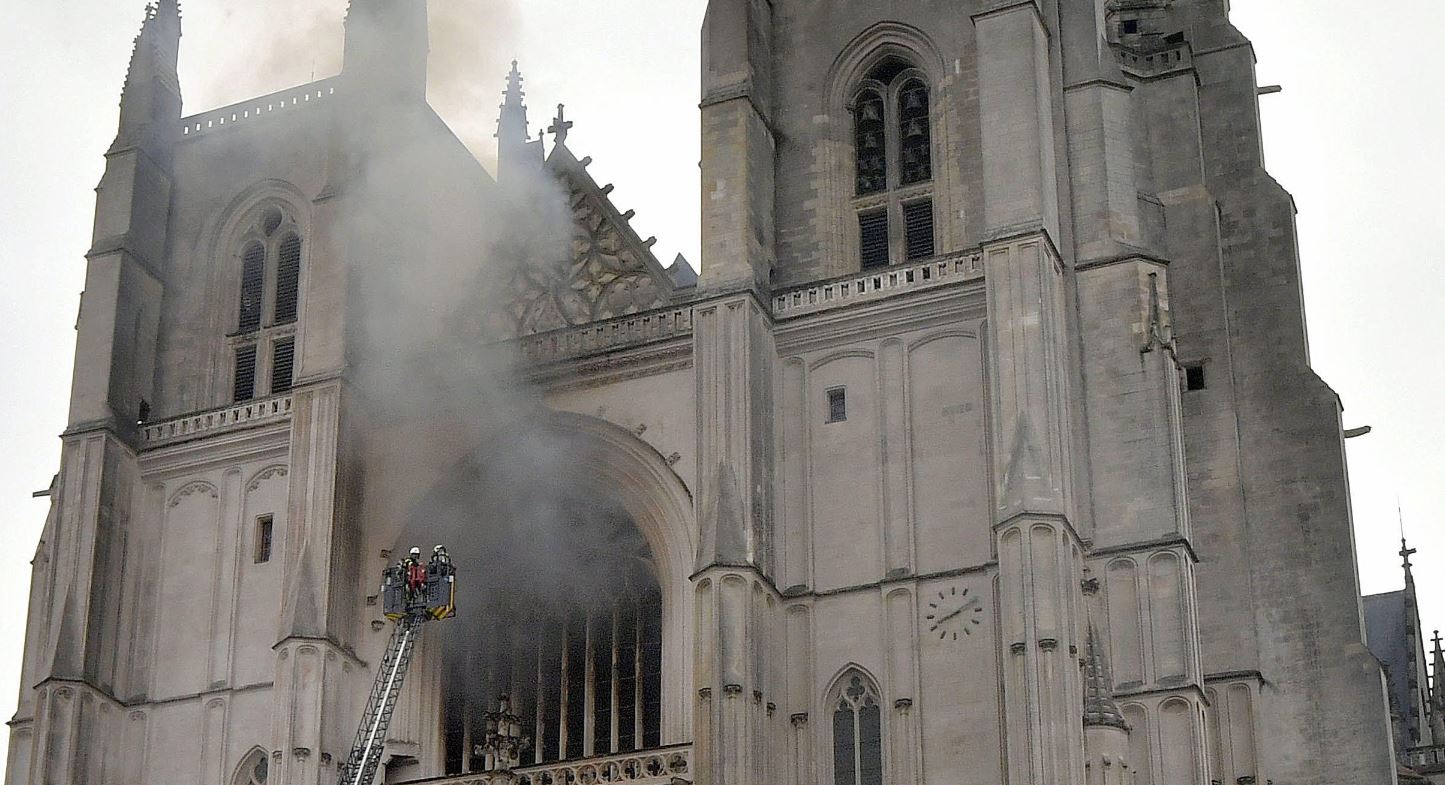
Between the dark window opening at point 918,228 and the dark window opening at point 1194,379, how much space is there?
14.7 ft

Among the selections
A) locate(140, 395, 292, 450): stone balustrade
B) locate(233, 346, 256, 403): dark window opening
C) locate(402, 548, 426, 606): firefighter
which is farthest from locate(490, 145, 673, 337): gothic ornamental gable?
locate(233, 346, 256, 403): dark window opening

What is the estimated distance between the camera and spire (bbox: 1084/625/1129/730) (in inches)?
1171

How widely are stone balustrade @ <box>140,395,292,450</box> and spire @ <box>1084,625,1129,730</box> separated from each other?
45.2 ft

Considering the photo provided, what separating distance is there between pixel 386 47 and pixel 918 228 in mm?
10100

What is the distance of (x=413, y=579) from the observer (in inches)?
1331

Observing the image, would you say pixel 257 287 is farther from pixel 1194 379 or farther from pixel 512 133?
pixel 1194 379

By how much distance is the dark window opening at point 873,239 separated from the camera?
35469 mm

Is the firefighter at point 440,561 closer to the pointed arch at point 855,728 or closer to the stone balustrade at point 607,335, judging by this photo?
the stone balustrade at point 607,335

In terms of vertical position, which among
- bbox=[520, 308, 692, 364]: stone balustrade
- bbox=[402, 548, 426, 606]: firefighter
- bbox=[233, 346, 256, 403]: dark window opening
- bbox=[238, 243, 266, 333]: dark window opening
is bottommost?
bbox=[402, 548, 426, 606]: firefighter

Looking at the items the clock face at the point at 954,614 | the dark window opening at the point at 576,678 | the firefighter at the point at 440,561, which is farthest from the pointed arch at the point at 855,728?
the firefighter at the point at 440,561

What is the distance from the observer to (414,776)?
3441cm

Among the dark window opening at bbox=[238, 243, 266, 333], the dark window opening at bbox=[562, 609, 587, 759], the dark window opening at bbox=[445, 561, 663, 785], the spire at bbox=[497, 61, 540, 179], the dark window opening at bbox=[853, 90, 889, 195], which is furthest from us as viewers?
the spire at bbox=[497, 61, 540, 179]

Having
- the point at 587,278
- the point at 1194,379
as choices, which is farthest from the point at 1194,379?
the point at 587,278

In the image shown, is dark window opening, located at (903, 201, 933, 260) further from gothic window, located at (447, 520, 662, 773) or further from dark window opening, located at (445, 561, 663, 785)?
dark window opening, located at (445, 561, 663, 785)
